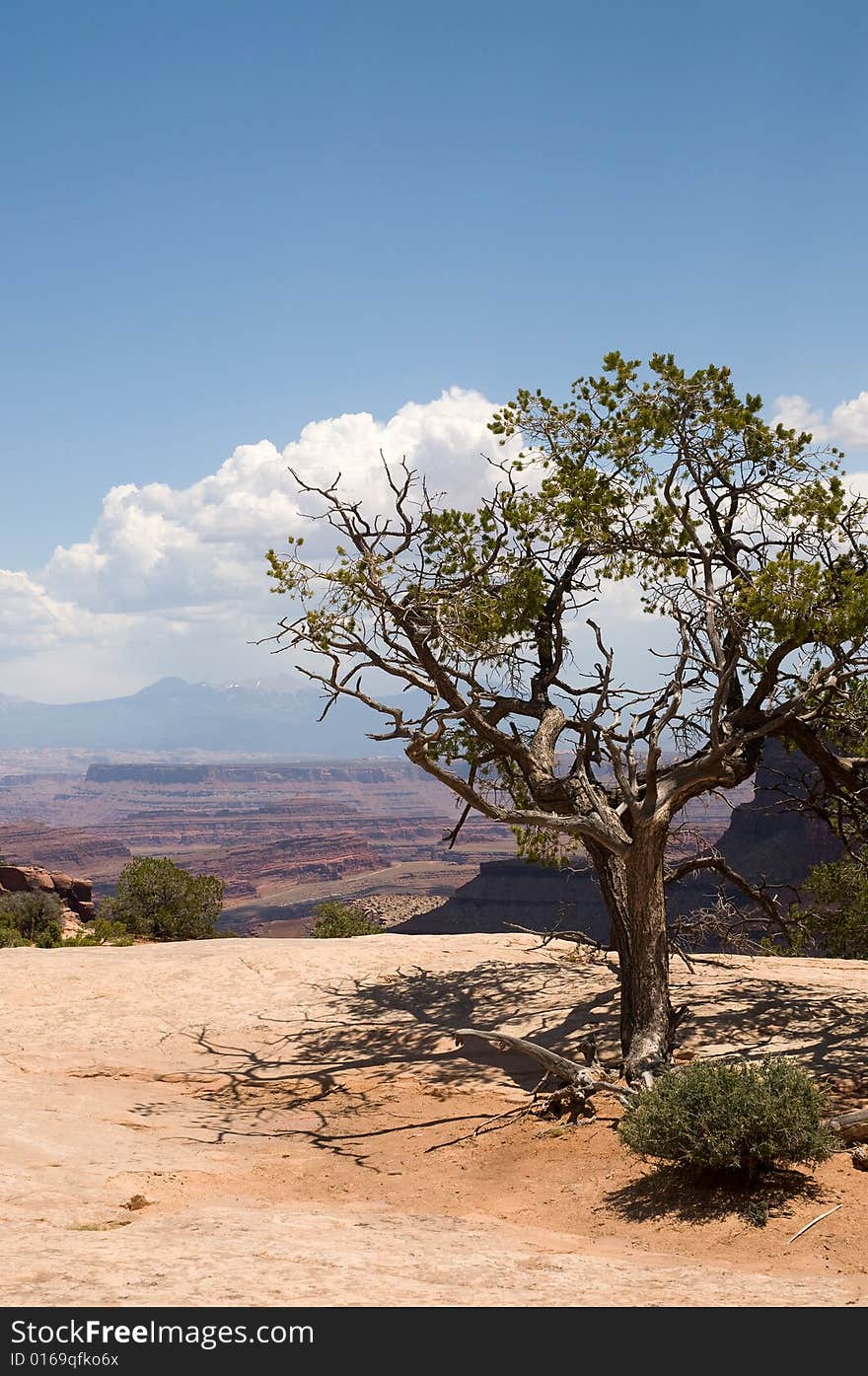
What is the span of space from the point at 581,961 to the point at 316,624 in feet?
31.2

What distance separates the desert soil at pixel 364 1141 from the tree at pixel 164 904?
1580cm

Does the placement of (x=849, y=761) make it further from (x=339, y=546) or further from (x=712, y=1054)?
(x=339, y=546)

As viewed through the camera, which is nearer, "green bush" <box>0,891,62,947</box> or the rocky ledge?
"green bush" <box>0,891,62,947</box>

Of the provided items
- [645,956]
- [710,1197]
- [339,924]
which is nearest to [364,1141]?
[645,956]

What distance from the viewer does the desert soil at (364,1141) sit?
6496 millimetres

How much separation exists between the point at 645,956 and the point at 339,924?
31.2 metres

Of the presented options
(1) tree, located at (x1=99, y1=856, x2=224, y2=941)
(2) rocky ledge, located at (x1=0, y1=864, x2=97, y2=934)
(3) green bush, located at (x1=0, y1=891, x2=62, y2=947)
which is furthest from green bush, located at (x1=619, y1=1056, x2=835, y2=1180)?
(2) rocky ledge, located at (x1=0, y1=864, x2=97, y2=934)

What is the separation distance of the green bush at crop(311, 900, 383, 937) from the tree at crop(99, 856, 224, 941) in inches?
175

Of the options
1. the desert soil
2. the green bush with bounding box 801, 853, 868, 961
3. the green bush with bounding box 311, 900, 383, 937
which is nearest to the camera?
the desert soil

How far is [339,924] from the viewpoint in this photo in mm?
42781

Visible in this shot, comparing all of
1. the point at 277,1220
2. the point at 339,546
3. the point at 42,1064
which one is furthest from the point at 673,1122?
the point at 42,1064

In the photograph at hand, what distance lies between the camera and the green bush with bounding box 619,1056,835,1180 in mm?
8414

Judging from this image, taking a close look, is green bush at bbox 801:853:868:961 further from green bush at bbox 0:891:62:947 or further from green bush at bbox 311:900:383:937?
green bush at bbox 0:891:62:947

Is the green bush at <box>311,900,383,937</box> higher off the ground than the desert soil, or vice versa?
the desert soil
